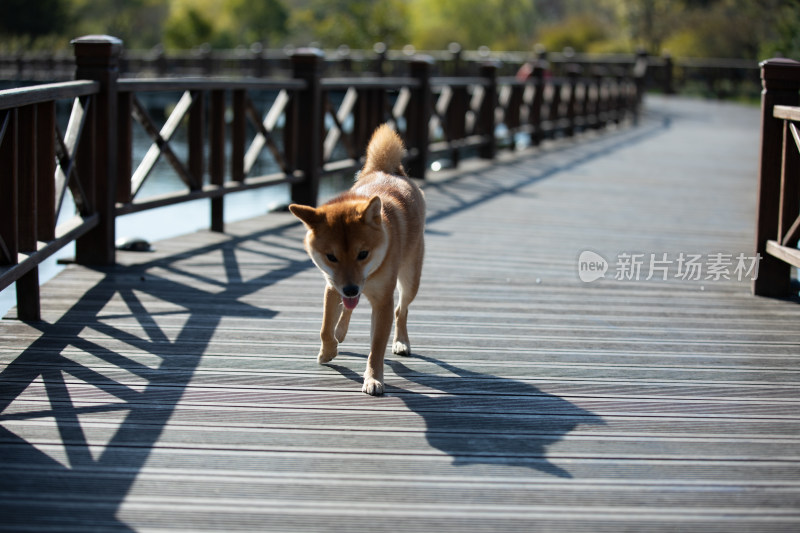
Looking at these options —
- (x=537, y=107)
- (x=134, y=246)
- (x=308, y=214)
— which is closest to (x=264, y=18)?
(x=537, y=107)

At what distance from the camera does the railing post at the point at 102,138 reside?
18.6 ft

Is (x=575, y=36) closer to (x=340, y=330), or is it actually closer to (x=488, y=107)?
(x=488, y=107)

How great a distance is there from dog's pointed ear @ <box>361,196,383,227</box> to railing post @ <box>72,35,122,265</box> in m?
2.66

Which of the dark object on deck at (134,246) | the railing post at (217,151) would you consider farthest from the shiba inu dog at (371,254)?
the railing post at (217,151)

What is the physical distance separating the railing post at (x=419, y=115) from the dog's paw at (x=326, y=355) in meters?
6.94

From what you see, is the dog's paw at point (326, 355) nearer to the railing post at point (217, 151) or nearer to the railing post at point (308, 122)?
the railing post at point (217, 151)

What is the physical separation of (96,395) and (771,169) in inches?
153

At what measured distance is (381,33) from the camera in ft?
105

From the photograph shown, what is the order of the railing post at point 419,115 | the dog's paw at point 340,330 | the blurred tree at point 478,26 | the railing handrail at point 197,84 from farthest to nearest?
the blurred tree at point 478,26 → the railing post at point 419,115 → the railing handrail at point 197,84 → the dog's paw at point 340,330

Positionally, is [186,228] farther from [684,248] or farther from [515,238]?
[684,248]

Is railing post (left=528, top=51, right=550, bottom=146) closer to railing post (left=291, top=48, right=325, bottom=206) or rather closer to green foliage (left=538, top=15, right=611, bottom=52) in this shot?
railing post (left=291, top=48, right=325, bottom=206)

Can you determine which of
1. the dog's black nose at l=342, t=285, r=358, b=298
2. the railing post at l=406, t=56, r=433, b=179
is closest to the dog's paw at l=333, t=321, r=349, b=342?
the dog's black nose at l=342, t=285, r=358, b=298

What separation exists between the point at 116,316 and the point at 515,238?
3.59 m

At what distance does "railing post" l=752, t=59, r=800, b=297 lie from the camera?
5.45 m
